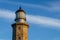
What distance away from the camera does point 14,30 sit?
234ft

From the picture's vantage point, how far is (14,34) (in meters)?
71.1

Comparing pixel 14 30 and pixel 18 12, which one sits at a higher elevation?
pixel 18 12

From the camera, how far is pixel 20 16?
72500mm

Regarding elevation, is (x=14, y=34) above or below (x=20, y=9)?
below

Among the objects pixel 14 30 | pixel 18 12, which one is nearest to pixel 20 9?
pixel 18 12

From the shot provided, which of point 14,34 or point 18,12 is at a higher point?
point 18,12

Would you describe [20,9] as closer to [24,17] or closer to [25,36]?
[24,17]

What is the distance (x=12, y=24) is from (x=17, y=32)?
2.50 meters

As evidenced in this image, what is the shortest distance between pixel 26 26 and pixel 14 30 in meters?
3.17

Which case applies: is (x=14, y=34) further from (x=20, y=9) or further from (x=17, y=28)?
(x=20, y=9)

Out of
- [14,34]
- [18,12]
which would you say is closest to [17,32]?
[14,34]

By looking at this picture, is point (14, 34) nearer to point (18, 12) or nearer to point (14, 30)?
point (14, 30)

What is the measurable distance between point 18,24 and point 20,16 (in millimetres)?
2368

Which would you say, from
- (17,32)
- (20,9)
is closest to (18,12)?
(20,9)
